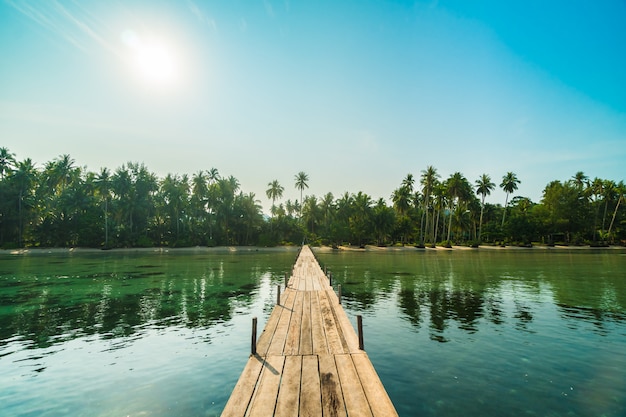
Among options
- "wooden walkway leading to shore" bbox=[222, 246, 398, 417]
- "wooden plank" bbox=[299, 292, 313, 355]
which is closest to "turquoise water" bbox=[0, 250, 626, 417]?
"wooden walkway leading to shore" bbox=[222, 246, 398, 417]

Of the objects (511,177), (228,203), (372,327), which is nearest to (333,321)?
(372,327)

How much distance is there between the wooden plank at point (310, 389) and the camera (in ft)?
21.3

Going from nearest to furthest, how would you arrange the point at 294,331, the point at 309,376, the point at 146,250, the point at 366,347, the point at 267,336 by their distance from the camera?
the point at 309,376 < the point at 267,336 < the point at 294,331 < the point at 366,347 < the point at 146,250

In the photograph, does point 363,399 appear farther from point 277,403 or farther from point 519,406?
point 519,406

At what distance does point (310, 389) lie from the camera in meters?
7.46

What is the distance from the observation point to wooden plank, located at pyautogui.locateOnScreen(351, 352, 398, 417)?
6.58m

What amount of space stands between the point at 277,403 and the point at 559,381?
30.5ft

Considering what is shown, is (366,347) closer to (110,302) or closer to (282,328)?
(282,328)

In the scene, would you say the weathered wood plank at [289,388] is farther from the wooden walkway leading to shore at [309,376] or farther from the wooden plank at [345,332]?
the wooden plank at [345,332]

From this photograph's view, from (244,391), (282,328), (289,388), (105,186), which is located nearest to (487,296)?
(282,328)

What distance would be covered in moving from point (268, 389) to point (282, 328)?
15.9ft

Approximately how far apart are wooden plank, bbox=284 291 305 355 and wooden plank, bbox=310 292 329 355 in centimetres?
54

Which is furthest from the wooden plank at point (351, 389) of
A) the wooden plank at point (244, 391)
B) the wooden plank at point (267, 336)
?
the wooden plank at point (267, 336)

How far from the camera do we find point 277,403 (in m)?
6.80
